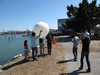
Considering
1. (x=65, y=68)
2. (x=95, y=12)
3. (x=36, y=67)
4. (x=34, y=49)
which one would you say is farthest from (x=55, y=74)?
(x=95, y=12)

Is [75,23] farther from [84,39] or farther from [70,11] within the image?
[84,39]

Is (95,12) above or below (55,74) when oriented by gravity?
above

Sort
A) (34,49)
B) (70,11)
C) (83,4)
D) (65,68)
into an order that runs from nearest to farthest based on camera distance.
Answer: (65,68) < (34,49) < (83,4) < (70,11)

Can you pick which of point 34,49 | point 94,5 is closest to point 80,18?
point 94,5

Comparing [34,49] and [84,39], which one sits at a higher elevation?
[84,39]

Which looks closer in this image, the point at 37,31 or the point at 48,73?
the point at 48,73

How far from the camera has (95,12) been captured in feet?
122

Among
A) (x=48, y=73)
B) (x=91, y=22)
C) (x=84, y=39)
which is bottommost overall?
(x=48, y=73)

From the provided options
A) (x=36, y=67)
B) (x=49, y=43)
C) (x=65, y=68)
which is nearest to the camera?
(x=65, y=68)

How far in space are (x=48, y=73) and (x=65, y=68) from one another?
41.5 inches

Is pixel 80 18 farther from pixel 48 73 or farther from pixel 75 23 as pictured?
pixel 48 73

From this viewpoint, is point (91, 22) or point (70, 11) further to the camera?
point (70, 11)

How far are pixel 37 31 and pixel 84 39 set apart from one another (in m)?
4.14

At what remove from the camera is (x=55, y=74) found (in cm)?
750
